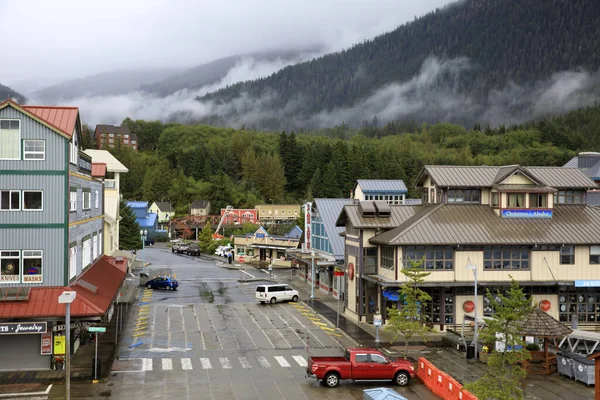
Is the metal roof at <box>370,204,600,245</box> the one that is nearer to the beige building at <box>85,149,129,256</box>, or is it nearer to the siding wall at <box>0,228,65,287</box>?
the siding wall at <box>0,228,65,287</box>

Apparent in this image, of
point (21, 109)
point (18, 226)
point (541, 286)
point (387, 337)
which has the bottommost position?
point (387, 337)

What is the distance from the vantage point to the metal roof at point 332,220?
65562 mm

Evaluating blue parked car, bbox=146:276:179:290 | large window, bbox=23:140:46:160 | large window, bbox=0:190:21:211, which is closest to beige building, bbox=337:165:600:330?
large window, bbox=23:140:46:160

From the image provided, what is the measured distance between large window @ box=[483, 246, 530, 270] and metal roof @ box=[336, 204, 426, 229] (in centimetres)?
743

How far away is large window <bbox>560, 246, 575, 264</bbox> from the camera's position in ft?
159

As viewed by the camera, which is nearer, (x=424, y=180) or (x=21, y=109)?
(x=21, y=109)

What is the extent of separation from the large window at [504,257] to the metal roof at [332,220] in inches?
726

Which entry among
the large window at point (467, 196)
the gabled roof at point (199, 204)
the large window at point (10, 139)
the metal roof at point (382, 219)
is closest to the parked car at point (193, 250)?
the gabled roof at point (199, 204)

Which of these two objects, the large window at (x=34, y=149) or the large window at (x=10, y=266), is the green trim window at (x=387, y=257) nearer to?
the large window at (x=34, y=149)

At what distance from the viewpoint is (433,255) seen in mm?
47500

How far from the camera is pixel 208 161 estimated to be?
19238cm

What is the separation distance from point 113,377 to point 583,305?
33.6 m

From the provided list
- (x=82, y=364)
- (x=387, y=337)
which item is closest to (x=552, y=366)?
(x=387, y=337)

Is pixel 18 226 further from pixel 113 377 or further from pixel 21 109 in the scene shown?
pixel 113 377
